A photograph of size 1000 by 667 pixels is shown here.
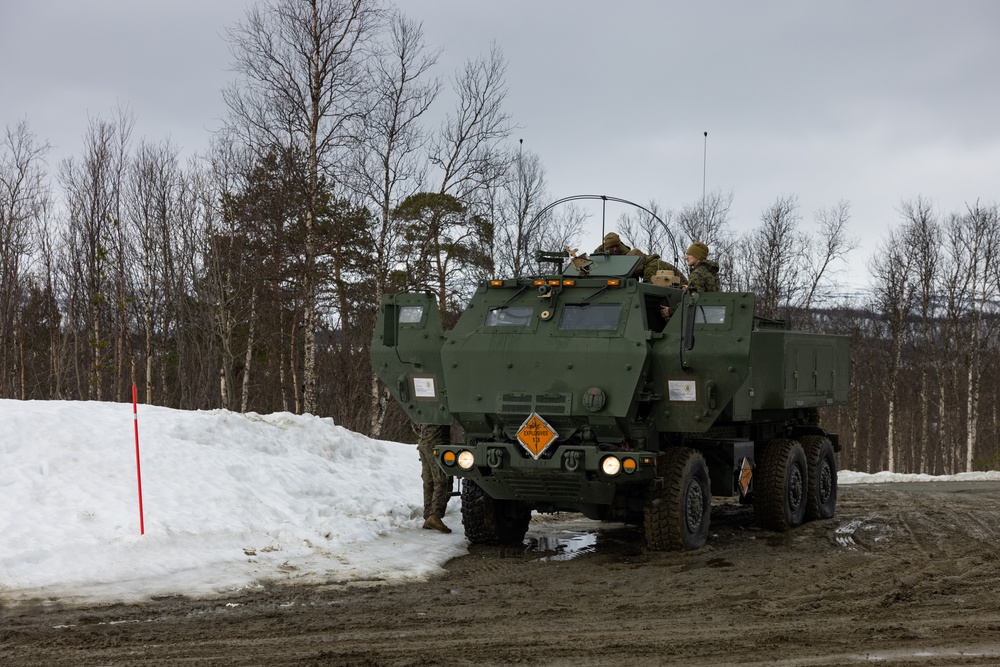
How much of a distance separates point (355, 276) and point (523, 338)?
58.6 feet

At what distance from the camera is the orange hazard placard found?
31.3ft

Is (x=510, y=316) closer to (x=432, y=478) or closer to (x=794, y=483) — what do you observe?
(x=432, y=478)

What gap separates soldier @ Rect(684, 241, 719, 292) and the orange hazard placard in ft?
8.90

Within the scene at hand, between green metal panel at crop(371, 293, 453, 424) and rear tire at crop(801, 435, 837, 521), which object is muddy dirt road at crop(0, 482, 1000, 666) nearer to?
green metal panel at crop(371, 293, 453, 424)

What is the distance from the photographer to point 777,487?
39.0 feet

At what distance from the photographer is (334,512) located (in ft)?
36.7

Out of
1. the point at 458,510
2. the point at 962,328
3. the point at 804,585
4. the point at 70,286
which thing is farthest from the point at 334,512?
the point at 962,328

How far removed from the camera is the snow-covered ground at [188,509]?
27.9 feet

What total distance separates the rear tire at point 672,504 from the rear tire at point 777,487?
2011mm

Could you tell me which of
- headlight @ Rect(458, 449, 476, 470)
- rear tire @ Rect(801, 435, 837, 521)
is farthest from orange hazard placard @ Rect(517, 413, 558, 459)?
rear tire @ Rect(801, 435, 837, 521)

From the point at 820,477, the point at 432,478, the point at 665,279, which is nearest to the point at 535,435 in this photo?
the point at 432,478

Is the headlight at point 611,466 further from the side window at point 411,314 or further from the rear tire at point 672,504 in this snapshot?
the side window at point 411,314

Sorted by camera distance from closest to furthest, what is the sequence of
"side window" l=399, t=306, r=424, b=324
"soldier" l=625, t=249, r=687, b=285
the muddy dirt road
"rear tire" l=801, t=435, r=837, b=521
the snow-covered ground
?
the muddy dirt road < the snow-covered ground < "side window" l=399, t=306, r=424, b=324 < "soldier" l=625, t=249, r=687, b=285 < "rear tire" l=801, t=435, r=837, b=521

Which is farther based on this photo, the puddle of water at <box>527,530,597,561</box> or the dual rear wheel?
the dual rear wheel
